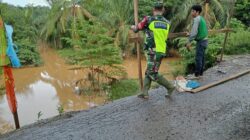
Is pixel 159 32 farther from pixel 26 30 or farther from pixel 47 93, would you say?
pixel 26 30

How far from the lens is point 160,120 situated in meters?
5.46

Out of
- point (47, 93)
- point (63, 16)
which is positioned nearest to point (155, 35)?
point (47, 93)

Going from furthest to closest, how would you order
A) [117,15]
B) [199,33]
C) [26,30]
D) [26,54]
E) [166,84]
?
[26,30], [26,54], [117,15], [199,33], [166,84]

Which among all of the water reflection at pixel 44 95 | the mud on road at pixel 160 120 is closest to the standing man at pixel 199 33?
the mud on road at pixel 160 120

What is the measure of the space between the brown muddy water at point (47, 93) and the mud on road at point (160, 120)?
207 inches

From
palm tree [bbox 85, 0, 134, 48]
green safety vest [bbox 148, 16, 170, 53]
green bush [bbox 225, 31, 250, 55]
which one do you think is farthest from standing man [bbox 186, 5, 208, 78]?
palm tree [bbox 85, 0, 134, 48]

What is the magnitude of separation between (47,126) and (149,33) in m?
2.36

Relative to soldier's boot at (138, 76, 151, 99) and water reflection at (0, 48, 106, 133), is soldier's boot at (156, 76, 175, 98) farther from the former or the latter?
water reflection at (0, 48, 106, 133)

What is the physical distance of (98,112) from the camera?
6.21 meters

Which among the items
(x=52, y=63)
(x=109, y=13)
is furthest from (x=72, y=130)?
(x=52, y=63)

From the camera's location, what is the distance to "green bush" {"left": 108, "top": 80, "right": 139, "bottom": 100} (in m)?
13.8

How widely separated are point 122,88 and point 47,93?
440 centimetres

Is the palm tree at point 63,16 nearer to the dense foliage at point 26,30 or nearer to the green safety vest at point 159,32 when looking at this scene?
the dense foliage at point 26,30

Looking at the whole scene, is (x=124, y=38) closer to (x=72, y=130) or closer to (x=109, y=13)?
(x=109, y=13)
